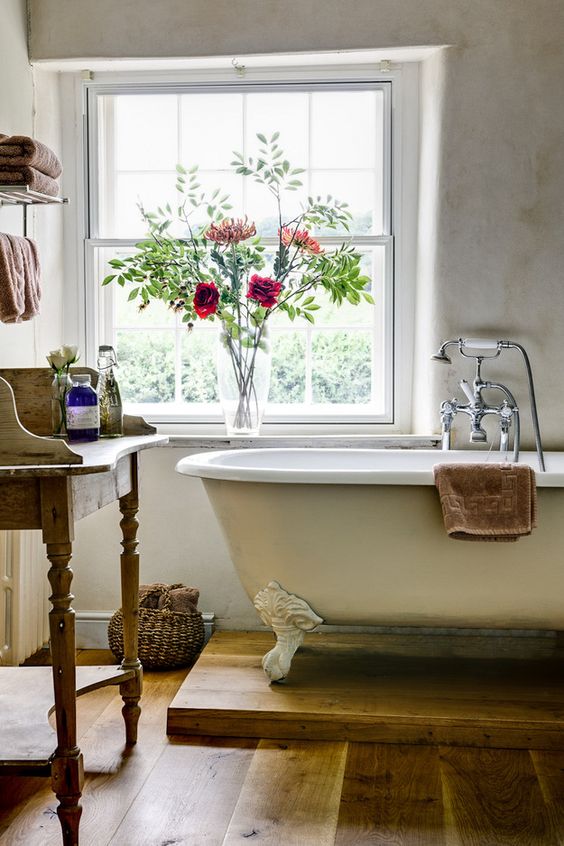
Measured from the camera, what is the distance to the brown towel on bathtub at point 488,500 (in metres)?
2.53

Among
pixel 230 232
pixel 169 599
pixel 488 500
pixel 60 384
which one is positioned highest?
pixel 230 232

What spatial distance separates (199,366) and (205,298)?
460 mm

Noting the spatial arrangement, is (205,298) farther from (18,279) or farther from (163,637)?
(163,637)

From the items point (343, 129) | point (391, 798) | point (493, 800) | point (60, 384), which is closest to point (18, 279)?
point (60, 384)

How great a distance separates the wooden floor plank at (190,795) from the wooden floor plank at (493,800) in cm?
51

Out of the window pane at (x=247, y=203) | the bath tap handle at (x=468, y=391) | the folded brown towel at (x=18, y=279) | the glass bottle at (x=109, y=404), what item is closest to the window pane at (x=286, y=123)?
the window pane at (x=247, y=203)

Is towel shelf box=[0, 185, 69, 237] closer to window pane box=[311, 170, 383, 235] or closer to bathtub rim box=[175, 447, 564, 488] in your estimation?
bathtub rim box=[175, 447, 564, 488]

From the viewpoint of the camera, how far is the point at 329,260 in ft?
11.4

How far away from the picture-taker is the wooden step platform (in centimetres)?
258

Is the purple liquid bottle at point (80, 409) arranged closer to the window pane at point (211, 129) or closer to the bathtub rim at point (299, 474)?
the bathtub rim at point (299, 474)

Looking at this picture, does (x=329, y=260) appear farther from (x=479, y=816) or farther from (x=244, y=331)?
(x=479, y=816)

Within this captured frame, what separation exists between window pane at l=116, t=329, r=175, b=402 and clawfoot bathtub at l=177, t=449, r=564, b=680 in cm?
95

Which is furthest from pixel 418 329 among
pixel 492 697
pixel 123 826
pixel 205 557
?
pixel 123 826

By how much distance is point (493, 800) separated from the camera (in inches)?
87.5
